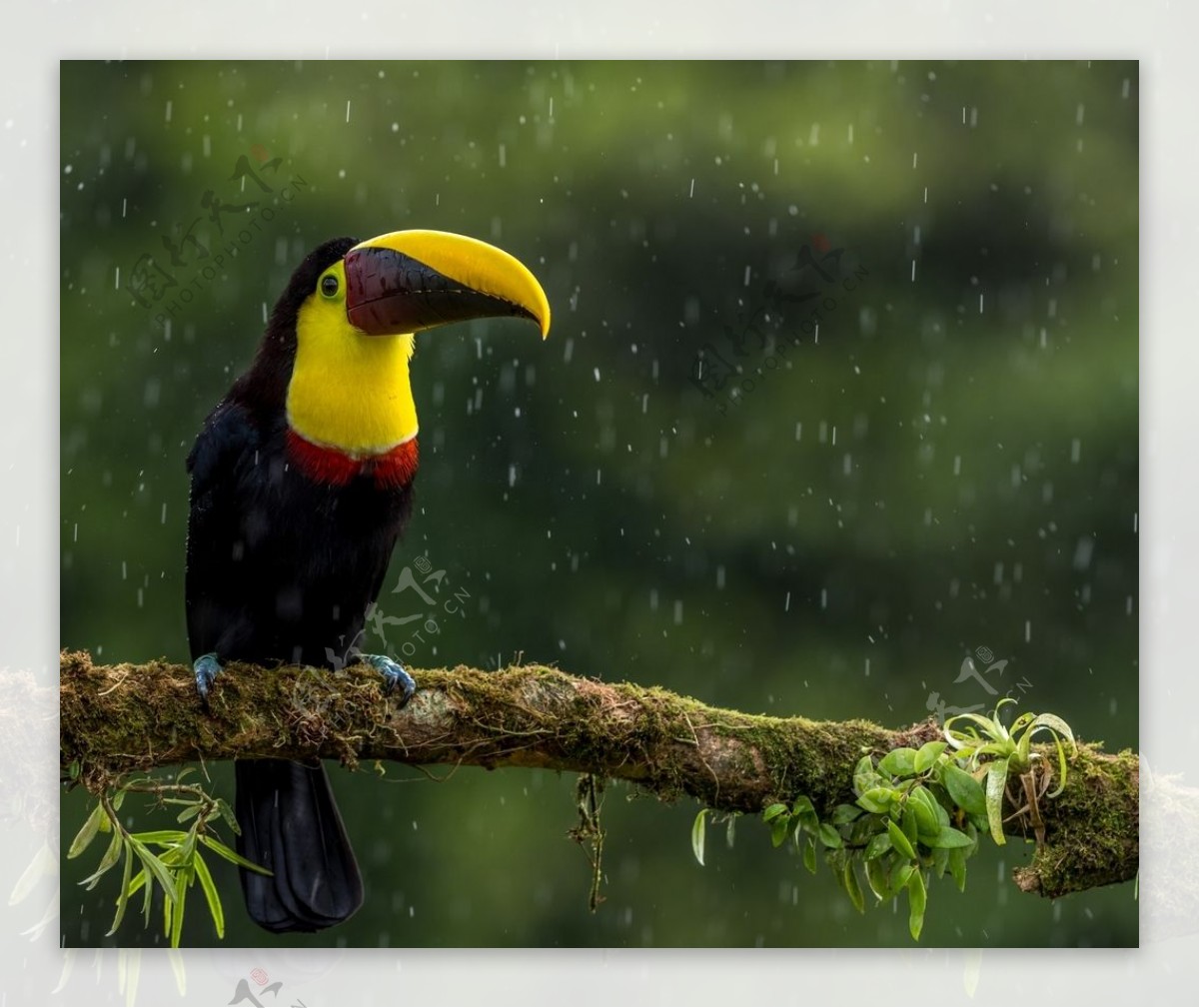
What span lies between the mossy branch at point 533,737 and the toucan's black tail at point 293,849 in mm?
293

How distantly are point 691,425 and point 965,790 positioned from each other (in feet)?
6.63

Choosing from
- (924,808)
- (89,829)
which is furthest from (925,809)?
(89,829)

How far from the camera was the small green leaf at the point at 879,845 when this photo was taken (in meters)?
2.76

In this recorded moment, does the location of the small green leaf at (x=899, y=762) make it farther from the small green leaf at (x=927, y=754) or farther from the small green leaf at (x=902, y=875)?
the small green leaf at (x=902, y=875)

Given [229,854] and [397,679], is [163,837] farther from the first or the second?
[397,679]

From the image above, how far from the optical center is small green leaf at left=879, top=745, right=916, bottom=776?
2.75 m

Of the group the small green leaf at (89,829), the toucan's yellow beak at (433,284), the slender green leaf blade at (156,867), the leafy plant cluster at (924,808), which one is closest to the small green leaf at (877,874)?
the leafy plant cluster at (924,808)

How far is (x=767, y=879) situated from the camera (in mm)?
4434

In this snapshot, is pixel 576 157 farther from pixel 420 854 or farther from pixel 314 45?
pixel 420 854

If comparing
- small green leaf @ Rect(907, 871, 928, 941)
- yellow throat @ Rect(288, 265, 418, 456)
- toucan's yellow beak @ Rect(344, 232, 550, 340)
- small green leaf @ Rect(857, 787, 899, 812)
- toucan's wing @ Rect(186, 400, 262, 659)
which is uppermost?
toucan's yellow beak @ Rect(344, 232, 550, 340)

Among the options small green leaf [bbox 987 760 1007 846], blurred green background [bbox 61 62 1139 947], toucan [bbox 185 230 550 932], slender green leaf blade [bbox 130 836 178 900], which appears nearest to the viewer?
small green leaf [bbox 987 760 1007 846]

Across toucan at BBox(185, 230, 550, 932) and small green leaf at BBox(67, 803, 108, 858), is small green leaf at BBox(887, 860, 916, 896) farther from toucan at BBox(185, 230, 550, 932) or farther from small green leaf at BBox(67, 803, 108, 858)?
small green leaf at BBox(67, 803, 108, 858)

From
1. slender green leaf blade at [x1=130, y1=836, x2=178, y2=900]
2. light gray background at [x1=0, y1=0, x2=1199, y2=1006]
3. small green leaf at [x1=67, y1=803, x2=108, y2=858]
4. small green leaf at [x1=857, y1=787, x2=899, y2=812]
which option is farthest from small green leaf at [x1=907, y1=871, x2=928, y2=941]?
small green leaf at [x1=67, y1=803, x2=108, y2=858]

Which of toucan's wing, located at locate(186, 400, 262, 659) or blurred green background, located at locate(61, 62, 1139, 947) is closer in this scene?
toucan's wing, located at locate(186, 400, 262, 659)
